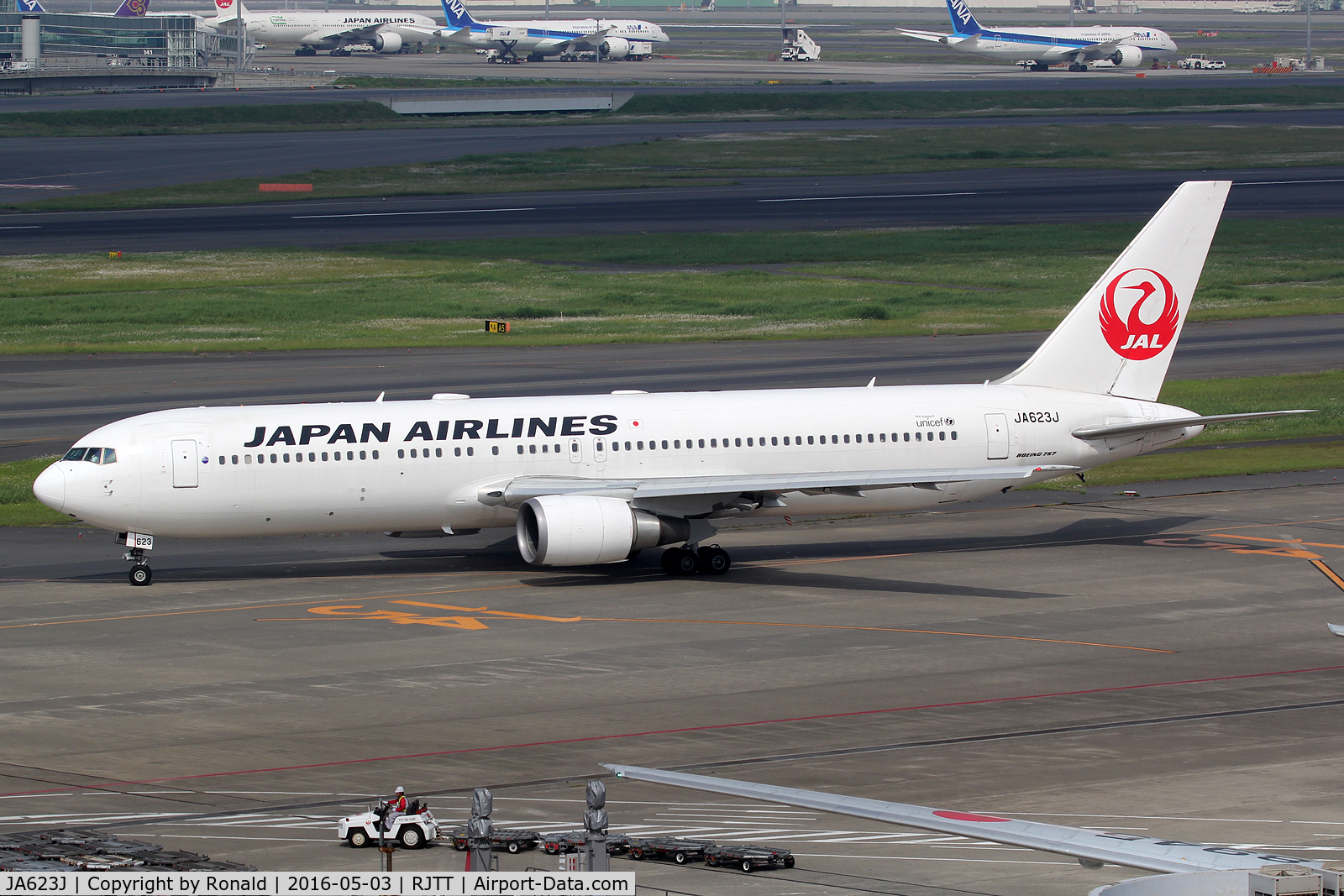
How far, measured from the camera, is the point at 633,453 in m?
45.4

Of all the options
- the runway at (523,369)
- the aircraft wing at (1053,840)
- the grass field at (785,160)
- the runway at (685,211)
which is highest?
the grass field at (785,160)

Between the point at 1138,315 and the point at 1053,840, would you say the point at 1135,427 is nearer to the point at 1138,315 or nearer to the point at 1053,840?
the point at 1138,315

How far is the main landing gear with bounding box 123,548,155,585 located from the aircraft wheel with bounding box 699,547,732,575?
14038mm

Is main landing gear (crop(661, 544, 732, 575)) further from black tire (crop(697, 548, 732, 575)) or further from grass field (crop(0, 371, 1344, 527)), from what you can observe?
grass field (crop(0, 371, 1344, 527))

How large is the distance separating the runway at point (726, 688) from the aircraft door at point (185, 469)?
2744mm

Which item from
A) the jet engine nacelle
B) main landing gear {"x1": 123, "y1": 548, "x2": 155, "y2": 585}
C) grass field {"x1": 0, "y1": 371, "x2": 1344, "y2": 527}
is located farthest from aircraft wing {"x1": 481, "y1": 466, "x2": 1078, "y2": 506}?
grass field {"x1": 0, "y1": 371, "x2": 1344, "y2": 527}

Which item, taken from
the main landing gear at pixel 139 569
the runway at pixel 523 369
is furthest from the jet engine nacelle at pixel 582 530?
the runway at pixel 523 369

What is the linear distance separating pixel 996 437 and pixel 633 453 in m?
10.1

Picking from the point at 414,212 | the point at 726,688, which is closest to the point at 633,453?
the point at 726,688

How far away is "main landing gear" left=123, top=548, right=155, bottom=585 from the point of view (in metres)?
43.9

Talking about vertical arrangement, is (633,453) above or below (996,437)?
below

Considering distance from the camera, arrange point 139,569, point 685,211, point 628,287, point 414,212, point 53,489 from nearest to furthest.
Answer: point 53,489
point 139,569
point 628,287
point 685,211
point 414,212

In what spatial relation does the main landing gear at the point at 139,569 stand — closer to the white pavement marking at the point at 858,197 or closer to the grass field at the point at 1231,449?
the grass field at the point at 1231,449

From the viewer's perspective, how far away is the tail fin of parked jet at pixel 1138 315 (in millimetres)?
49312
